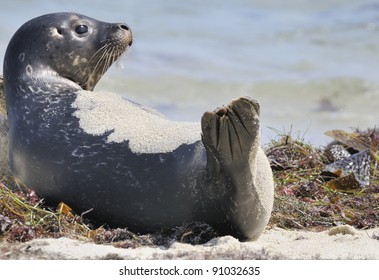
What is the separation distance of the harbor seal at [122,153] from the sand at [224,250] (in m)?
0.22

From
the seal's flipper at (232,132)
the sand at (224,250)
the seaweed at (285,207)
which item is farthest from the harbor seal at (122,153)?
the sand at (224,250)

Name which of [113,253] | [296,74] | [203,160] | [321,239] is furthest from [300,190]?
[296,74]

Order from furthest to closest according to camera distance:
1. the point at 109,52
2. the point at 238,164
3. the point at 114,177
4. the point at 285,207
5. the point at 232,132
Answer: the point at 109,52
the point at 285,207
the point at 114,177
the point at 238,164
the point at 232,132

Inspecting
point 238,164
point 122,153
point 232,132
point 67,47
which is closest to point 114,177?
point 122,153

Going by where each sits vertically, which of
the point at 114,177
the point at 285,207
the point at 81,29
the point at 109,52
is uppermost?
the point at 81,29

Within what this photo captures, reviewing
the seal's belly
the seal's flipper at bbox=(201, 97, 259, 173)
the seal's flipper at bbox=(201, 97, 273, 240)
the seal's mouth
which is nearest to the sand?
the seal's flipper at bbox=(201, 97, 273, 240)

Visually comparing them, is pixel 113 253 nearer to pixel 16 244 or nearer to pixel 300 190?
pixel 16 244

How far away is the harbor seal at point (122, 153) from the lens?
5434 millimetres

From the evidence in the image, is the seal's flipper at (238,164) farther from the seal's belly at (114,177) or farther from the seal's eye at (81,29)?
the seal's eye at (81,29)

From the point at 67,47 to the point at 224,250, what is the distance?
88.4 inches

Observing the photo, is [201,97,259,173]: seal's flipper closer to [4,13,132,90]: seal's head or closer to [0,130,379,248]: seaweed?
[0,130,379,248]: seaweed

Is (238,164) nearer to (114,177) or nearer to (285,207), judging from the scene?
(114,177)

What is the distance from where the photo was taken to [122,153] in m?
5.85

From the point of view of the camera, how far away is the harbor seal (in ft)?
17.8
